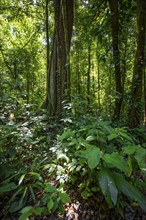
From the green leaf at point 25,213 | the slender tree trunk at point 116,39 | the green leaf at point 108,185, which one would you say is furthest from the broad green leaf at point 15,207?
the slender tree trunk at point 116,39

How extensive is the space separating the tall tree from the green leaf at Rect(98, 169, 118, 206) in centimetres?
296

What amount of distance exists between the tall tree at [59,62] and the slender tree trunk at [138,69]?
1.38 meters

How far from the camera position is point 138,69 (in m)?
4.27

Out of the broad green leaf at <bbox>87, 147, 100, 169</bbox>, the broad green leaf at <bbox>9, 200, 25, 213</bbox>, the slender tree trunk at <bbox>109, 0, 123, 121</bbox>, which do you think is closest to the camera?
the broad green leaf at <bbox>87, 147, 100, 169</bbox>

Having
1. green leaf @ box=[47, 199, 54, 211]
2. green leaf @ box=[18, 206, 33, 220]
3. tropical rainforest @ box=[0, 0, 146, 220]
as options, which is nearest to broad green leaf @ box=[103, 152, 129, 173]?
tropical rainforest @ box=[0, 0, 146, 220]

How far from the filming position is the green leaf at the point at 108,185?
1557 millimetres

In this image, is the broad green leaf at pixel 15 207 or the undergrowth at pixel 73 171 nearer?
the undergrowth at pixel 73 171

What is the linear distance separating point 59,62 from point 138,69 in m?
1.78

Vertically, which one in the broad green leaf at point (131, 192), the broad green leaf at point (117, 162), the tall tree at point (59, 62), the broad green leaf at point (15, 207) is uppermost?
the tall tree at point (59, 62)

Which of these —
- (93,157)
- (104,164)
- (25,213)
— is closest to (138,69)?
(104,164)

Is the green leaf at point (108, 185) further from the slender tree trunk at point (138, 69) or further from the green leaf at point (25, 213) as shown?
the slender tree trunk at point (138, 69)

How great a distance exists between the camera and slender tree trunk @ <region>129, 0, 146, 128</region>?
418cm

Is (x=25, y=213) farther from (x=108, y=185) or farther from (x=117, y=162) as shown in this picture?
(x=117, y=162)

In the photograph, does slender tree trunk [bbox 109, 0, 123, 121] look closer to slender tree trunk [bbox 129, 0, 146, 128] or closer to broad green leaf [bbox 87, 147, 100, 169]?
slender tree trunk [bbox 129, 0, 146, 128]
